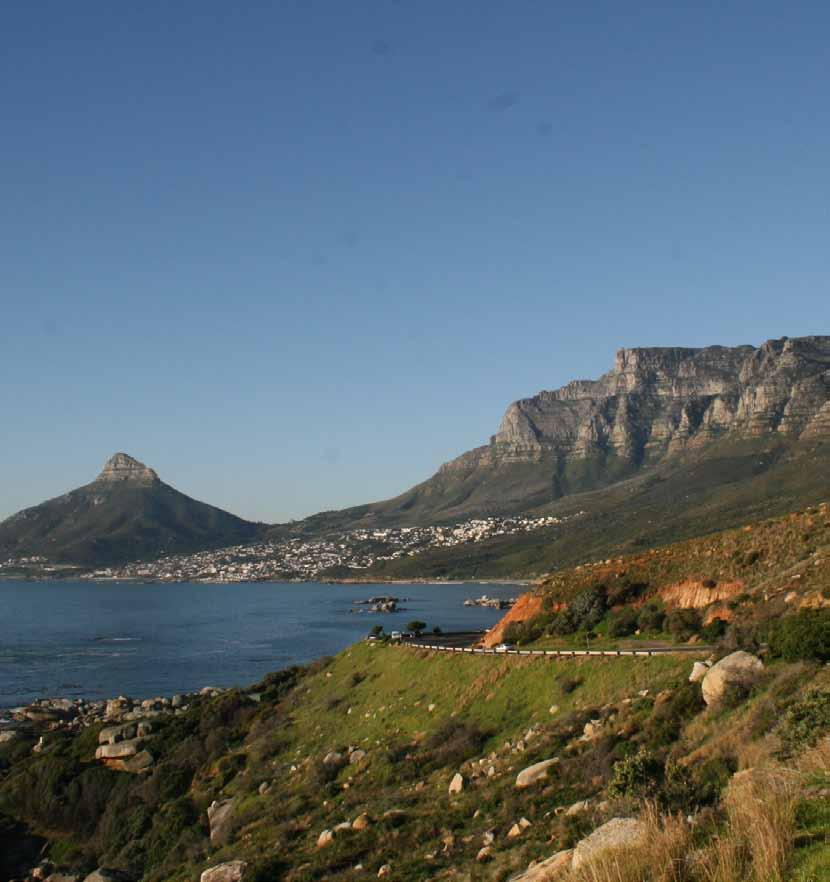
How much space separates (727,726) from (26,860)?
104ft

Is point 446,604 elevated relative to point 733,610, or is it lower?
lower

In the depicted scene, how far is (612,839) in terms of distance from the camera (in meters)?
10.4

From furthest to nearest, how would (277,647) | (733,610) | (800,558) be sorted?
(277,647), (800,558), (733,610)

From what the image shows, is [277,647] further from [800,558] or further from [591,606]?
[800,558]

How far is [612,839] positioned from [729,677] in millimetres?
11659

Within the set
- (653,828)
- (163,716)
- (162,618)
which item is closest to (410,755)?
(653,828)

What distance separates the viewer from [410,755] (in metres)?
29.2

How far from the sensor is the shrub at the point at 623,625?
36.6 m

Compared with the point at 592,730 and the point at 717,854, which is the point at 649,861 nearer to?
the point at 717,854

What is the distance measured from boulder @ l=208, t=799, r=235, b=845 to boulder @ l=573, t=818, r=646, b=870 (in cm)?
2044

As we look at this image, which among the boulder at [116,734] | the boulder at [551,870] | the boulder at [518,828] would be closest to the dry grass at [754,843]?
the boulder at [551,870]

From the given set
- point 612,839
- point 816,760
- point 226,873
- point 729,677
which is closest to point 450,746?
point 226,873

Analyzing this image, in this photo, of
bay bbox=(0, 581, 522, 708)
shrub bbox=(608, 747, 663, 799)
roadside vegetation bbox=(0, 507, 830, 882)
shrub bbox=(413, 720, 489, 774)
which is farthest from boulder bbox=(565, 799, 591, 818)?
bay bbox=(0, 581, 522, 708)

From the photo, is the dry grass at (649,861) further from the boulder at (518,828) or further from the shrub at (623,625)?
the shrub at (623,625)
